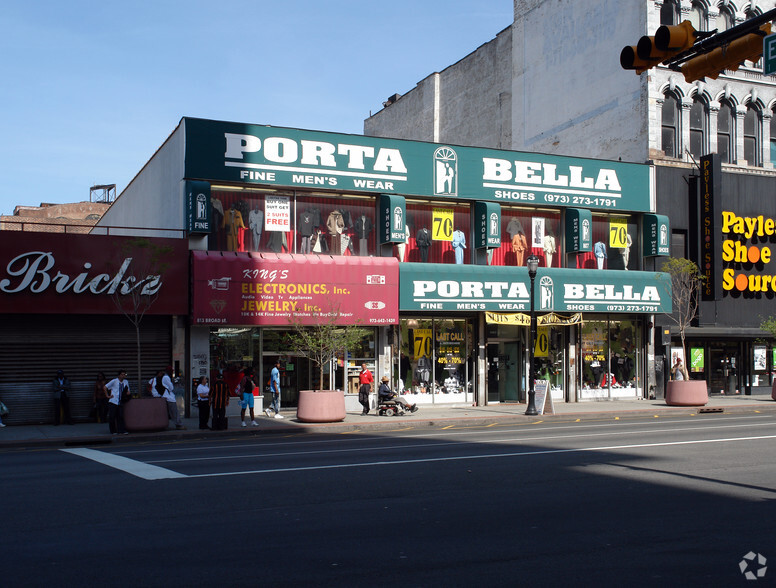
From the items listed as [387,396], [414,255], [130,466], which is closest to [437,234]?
[414,255]

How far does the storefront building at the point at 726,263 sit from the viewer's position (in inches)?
1325

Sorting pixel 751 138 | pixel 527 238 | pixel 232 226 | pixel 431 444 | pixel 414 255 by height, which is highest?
pixel 751 138

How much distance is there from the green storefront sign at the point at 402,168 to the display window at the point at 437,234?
697mm

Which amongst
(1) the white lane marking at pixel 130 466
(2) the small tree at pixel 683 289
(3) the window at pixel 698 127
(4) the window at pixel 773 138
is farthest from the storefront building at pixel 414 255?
(1) the white lane marking at pixel 130 466

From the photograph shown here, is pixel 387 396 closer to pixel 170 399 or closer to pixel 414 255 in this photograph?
pixel 414 255

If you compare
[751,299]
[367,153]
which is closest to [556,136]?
[751,299]

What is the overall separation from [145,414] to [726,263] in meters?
25.3

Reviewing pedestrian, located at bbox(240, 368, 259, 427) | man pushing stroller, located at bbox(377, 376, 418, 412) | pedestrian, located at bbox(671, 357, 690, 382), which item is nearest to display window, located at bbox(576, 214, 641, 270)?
pedestrian, located at bbox(671, 357, 690, 382)

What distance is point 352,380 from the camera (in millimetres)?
27703

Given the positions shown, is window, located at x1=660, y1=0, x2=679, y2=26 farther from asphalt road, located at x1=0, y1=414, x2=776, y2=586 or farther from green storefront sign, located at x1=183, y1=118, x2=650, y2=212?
asphalt road, located at x1=0, y1=414, x2=776, y2=586

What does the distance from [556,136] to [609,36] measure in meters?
5.38

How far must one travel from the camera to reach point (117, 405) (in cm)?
2092

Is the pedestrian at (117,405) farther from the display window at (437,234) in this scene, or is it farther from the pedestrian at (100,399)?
the display window at (437,234)

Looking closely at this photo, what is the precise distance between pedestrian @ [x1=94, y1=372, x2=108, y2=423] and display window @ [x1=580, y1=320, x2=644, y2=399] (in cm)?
1794
